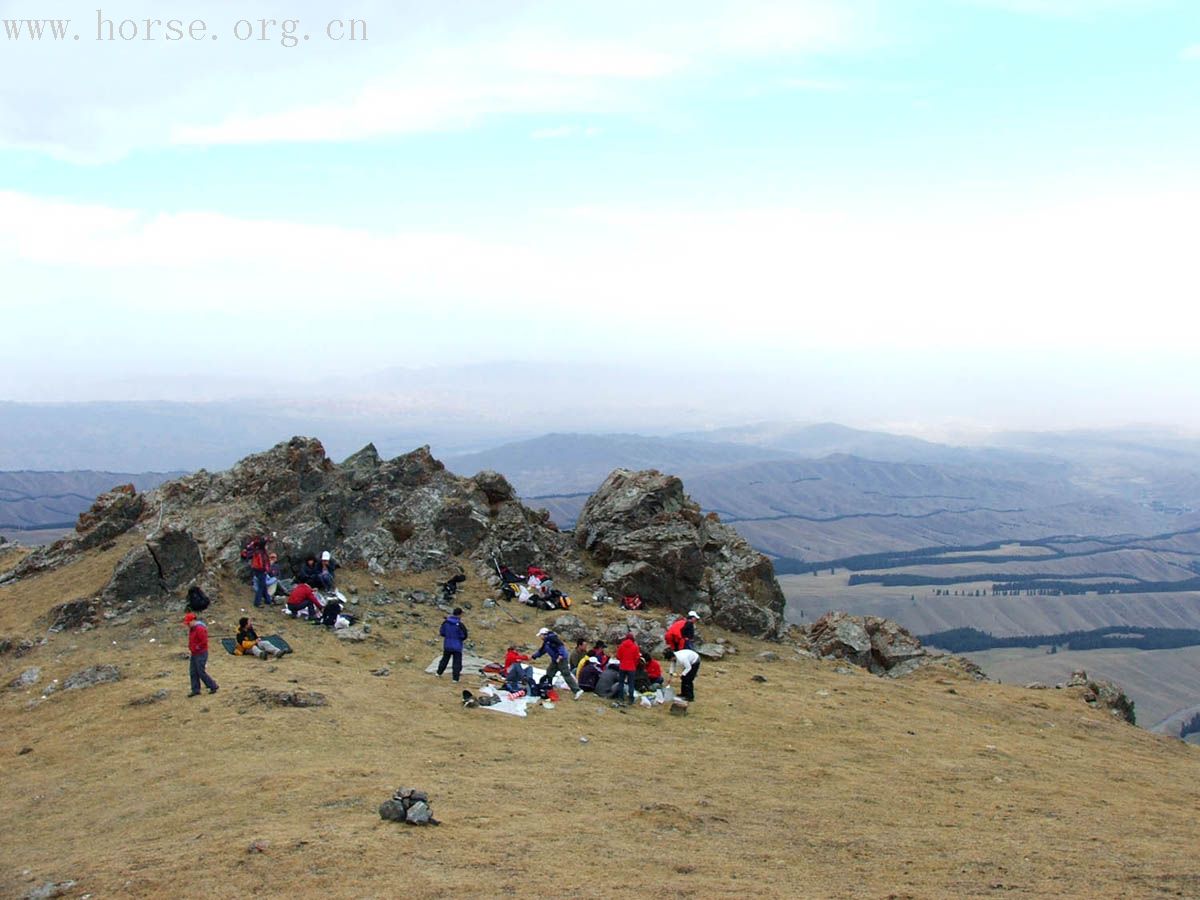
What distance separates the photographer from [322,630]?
27.9 meters

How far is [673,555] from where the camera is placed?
118ft

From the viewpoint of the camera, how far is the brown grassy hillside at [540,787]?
39.9 feet

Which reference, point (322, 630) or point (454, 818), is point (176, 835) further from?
point (322, 630)

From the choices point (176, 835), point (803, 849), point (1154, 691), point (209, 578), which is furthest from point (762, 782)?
point (1154, 691)

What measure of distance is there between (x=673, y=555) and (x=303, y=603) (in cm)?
1547

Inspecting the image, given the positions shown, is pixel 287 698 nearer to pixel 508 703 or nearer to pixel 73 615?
pixel 508 703

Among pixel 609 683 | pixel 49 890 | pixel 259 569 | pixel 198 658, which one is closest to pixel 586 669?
pixel 609 683

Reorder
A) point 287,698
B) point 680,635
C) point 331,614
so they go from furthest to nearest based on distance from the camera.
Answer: point 331,614, point 680,635, point 287,698

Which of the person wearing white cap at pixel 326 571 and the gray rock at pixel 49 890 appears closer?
the gray rock at pixel 49 890

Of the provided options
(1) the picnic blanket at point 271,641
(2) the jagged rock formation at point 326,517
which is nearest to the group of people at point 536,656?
(1) the picnic blanket at point 271,641

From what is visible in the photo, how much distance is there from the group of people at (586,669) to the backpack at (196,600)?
8.38 meters

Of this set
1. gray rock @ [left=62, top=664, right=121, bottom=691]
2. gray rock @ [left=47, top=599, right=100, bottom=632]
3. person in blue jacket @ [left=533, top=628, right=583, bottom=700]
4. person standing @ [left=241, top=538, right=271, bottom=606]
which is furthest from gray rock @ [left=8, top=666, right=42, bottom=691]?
person in blue jacket @ [left=533, top=628, right=583, bottom=700]

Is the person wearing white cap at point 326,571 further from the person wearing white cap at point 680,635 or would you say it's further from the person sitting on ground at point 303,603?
the person wearing white cap at point 680,635

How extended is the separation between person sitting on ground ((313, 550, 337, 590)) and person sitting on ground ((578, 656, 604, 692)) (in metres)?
11.4
